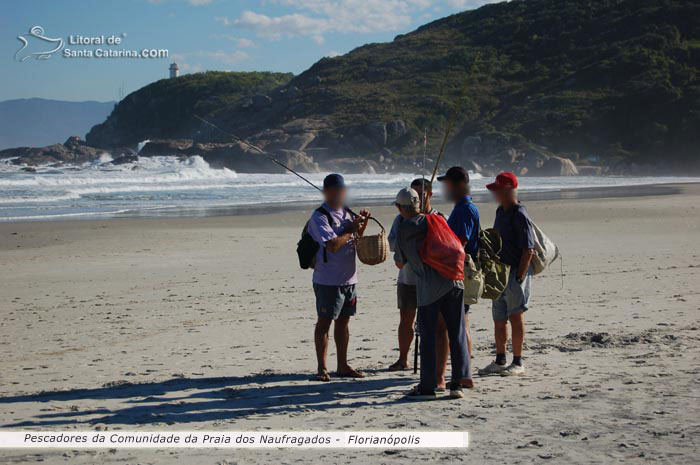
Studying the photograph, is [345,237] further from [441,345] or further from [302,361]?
[302,361]

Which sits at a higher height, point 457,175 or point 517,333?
point 457,175

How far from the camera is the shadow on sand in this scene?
16.3 feet

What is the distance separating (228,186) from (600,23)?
65.9 m

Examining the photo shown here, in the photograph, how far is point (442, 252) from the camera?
514 cm

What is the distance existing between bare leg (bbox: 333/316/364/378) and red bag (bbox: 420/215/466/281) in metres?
1.00

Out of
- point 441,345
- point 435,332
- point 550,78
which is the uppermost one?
point 550,78

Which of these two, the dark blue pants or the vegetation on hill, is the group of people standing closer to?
→ the dark blue pants

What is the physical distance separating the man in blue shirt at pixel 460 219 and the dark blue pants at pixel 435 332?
0.44 ft

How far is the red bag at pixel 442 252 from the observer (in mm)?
5145

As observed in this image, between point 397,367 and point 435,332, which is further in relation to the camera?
point 397,367

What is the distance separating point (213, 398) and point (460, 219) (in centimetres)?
197

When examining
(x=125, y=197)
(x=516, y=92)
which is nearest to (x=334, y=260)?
(x=125, y=197)

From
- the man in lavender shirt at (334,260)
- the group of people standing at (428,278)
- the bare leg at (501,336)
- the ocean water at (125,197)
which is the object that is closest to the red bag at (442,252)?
the group of people standing at (428,278)

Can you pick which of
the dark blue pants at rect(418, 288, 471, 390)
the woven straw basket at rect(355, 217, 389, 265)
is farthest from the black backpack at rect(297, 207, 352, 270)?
the dark blue pants at rect(418, 288, 471, 390)
